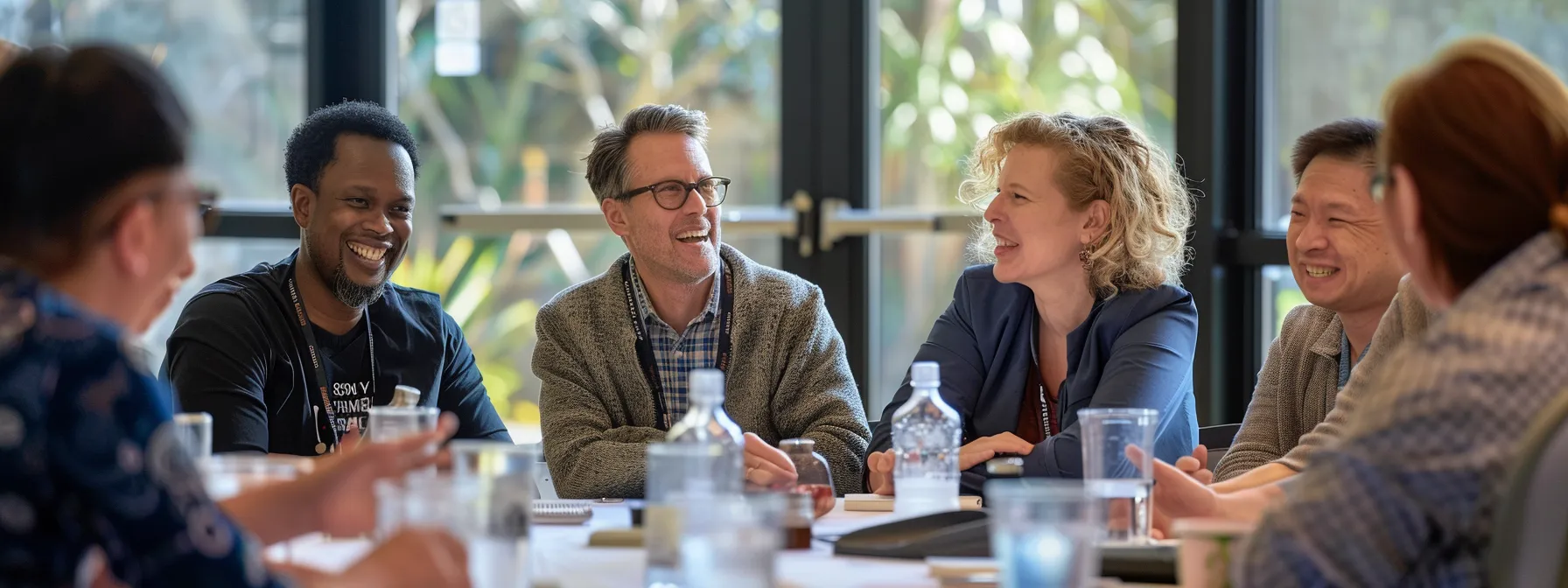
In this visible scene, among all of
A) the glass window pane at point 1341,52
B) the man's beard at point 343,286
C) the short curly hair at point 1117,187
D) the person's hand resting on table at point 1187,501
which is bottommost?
the person's hand resting on table at point 1187,501

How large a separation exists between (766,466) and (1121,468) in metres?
0.63

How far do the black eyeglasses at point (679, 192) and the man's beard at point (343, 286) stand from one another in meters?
0.60

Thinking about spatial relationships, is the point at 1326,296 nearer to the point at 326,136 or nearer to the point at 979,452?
the point at 979,452

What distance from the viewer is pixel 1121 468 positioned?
1.93 meters

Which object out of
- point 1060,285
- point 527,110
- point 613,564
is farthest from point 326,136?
point 527,110

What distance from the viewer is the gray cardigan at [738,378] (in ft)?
9.71

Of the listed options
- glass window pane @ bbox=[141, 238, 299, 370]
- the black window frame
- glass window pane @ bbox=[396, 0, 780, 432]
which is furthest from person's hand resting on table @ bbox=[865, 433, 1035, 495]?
glass window pane @ bbox=[141, 238, 299, 370]

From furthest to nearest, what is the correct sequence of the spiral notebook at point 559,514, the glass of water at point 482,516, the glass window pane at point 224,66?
the glass window pane at point 224,66 → the spiral notebook at point 559,514 → the glass of water at point 482,516

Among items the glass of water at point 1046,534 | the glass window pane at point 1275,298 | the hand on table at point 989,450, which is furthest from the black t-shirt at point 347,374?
the glass window pane at point 1275,298

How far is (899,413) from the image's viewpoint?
249cm

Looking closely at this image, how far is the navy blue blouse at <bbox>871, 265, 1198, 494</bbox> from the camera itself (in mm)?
2672

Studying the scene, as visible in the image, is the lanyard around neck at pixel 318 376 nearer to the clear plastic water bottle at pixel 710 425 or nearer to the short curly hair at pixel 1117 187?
the clear plastic water bottle at pixel 710 425

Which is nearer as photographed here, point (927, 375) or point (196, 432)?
point (196, 432)

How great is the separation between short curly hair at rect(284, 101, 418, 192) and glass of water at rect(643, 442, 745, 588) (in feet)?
5.79
